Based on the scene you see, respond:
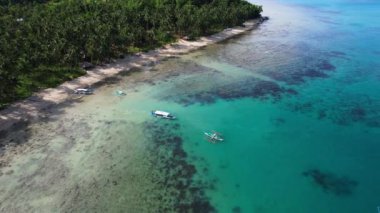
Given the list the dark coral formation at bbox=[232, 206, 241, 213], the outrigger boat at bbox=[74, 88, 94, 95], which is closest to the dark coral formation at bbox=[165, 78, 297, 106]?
the outrigger boat at bbox=[74, 88, 94, 95]

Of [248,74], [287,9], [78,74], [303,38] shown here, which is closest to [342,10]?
[287,9]

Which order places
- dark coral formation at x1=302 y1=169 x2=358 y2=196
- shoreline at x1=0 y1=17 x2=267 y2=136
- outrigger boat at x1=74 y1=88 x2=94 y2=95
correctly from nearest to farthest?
dark coral formation at x1=302 y1=169 x2=358 y2=196 → shoreline at x1=0 y1=17 x2=267 y2=136 → outrigger boat at x1=74 y1=88 x2=94 y2=95

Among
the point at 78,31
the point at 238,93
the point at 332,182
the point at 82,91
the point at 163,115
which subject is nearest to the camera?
the point at 332,182

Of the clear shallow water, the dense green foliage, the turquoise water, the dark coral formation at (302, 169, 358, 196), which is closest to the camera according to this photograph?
the clear shallow water

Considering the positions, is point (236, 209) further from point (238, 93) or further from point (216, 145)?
point (238, 93)

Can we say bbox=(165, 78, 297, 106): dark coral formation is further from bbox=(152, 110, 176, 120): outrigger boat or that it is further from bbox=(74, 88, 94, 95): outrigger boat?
→ bbox=(74, 88, 94, 95): outrigger boat

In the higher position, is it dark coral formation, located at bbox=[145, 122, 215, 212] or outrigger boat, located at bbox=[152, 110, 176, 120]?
outrigger boat, located at bbox=[152, 110, 176, 120]

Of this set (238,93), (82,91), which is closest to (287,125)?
(238,93)

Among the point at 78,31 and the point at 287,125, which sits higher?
the point at 78,31
